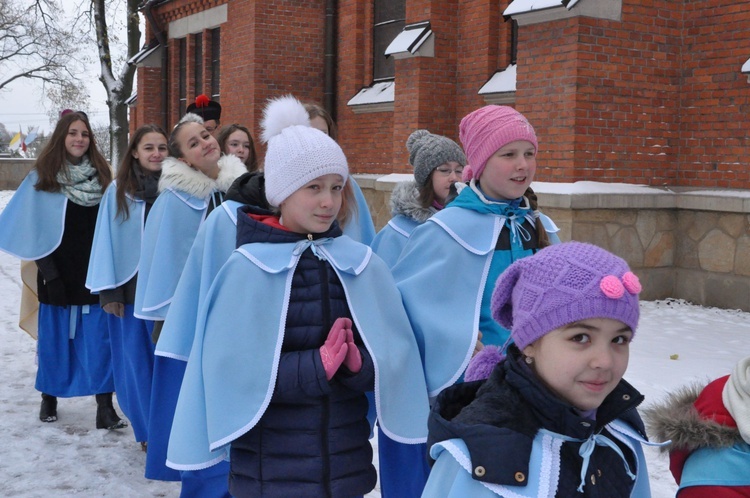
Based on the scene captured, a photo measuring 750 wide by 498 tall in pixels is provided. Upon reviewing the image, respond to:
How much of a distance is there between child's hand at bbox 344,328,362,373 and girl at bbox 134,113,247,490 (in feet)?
6.93

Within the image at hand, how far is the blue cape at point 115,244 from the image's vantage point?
5.77 m

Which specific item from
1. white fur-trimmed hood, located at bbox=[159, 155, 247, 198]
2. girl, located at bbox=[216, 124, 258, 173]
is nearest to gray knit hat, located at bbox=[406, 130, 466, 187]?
white fur-trimmed hood, located at bbox=[159, 155, 247, 198]

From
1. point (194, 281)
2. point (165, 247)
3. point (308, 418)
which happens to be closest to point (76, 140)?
point (165, 247)

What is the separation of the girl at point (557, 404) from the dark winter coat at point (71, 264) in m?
5.05

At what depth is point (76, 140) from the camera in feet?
21.1

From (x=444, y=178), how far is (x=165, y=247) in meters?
1.64

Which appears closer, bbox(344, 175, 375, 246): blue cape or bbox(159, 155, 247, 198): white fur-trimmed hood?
bbox(344, 175, 375, 246): blue cape

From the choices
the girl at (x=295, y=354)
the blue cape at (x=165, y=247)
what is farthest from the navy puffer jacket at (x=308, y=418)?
the blue cape at (x=165, y=247)

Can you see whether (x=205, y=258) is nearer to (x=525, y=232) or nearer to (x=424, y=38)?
(x=525, y=232)

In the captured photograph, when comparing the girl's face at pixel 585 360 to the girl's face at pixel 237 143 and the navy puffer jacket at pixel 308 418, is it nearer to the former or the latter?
the navy puffer jacket at pixel 308 418

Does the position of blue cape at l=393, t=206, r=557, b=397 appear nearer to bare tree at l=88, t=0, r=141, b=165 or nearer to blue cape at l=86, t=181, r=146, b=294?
blue cape at l=86, t=181, r=146, b=294

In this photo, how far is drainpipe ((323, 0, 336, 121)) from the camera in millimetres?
15492

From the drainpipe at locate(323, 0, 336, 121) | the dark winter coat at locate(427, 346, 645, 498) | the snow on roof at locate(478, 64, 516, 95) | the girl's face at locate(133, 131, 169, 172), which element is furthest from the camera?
the drainpipe at locate(323, 0, 336, 121)

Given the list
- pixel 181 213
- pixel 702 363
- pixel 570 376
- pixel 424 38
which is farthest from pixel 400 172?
pixel 570 376
